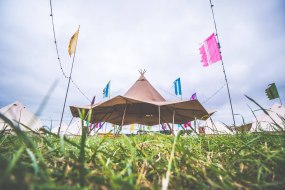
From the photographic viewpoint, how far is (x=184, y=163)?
3.02 feet

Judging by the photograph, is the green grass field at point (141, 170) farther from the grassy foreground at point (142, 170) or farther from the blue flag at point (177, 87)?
the blue flag at point (177, 87)

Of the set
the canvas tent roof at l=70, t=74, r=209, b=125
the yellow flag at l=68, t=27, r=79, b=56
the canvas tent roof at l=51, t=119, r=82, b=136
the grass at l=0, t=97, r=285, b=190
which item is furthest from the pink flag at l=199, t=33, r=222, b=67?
the grass at l=0, t=97, r=285, b=190

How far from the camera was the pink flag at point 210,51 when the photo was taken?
905cm

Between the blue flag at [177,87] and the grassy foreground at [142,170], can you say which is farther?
the blue flag at [177,87]

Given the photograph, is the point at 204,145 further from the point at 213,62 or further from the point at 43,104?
the point at 213,62

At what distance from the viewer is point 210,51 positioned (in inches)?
372

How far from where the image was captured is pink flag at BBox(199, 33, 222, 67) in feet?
29.7

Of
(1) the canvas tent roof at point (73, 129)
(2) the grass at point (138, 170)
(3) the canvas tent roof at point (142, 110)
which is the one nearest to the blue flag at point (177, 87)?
(3) the canvas tent roof at point (142, 110)

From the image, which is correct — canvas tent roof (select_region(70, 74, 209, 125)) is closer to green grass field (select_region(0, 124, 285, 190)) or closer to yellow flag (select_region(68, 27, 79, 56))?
yellow flag (select_region(68, 27, 79, 56))

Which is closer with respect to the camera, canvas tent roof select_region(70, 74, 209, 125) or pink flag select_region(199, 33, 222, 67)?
pink flag select_region(199, 33, 222, 67)

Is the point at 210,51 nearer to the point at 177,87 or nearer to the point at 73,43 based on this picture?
the point at 177,87

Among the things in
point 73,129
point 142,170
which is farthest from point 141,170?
point 73,129

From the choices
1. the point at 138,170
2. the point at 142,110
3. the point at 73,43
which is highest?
the point at 73,43

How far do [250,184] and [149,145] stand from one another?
0.66 meters
